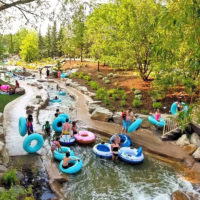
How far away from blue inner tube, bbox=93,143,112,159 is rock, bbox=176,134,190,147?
3.71 metres

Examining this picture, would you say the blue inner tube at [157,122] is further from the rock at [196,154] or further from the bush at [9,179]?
the bush at [9,179]

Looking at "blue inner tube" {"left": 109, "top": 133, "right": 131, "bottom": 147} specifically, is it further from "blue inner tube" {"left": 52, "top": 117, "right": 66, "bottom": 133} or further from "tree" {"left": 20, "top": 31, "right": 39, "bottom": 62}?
"tree" {"left": 20, "top": 31, "right": 39, "bottom": 62}

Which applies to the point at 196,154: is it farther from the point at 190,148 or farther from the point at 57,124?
the point at 57,124

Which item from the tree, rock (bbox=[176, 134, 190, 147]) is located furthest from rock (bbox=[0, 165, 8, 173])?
the tree

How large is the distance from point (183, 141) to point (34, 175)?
742 cm

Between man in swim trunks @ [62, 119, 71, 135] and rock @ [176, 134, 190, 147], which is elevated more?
man in swim trunks @ [62, 119, 71, 135]

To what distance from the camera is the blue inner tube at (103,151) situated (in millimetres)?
10352

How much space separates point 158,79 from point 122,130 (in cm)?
503

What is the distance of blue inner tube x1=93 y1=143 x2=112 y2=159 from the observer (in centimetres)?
1035

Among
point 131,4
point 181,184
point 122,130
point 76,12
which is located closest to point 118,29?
point 131,4

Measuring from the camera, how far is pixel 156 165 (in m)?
10.0

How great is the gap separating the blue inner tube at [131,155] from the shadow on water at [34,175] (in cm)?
359

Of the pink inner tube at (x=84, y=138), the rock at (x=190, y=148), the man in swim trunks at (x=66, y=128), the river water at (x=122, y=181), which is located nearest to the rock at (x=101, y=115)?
the pink inner tube at (x=84, y=138)

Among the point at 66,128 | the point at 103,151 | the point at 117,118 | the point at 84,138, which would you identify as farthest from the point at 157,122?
the point at 66,128
